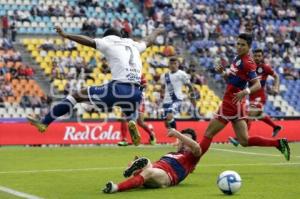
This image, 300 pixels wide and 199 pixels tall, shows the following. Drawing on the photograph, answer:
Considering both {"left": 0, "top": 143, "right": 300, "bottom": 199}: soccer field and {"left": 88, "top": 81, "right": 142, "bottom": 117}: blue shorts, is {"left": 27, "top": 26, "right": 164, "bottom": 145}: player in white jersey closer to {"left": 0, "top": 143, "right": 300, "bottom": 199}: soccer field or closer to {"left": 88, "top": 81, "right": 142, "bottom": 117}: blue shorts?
{"left": 88, "top": 81, "right": 142, "bottom": 117}: blue shorts

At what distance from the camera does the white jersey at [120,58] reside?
42.3 ft

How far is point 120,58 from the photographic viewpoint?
12.9m

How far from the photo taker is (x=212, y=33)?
39.1m

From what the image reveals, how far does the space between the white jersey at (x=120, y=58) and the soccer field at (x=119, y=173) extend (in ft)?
6.26

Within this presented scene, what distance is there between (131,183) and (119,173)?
3522 mm

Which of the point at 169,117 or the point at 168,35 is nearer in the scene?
the point at 169,117

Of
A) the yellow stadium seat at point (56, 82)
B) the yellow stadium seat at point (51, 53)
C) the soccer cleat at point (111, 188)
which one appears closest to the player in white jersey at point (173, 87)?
the yellow stadium seat at point (56, 82)

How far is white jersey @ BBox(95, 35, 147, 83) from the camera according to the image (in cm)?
1289

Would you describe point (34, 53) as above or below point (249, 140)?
below

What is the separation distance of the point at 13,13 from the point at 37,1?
1834 millimetres

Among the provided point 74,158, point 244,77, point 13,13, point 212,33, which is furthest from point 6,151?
point 212,33

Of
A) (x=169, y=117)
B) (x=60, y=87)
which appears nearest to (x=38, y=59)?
(x=60, y=87)

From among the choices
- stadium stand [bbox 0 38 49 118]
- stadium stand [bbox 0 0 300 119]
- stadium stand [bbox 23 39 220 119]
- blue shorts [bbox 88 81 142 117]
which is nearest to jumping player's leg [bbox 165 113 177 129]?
stadium stand [bbox 0 0 300 119]

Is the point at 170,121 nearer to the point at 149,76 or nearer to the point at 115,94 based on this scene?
the point at 115,94
